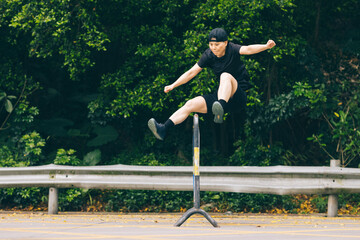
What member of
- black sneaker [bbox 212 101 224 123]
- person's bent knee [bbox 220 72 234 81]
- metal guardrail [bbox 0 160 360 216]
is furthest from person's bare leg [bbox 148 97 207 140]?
metal guardrail [bbox 0 160 360 216]

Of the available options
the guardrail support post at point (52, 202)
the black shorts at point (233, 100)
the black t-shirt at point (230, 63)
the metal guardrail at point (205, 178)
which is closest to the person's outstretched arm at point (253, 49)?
the black t-shirt at point (230, 63)

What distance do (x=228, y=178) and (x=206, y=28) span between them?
4.60 m

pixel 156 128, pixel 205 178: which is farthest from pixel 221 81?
pixel 205 178

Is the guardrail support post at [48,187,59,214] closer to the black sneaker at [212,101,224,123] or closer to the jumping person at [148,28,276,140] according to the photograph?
the jumping person at [148,28,276,140]

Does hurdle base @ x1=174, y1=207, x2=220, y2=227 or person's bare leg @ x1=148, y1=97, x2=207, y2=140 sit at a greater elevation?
person's bare leg @ x1=148, y1=97, x2=207, y2=140

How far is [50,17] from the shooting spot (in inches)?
501

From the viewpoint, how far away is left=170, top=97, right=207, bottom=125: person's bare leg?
7.41 meters

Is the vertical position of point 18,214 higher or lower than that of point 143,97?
lower

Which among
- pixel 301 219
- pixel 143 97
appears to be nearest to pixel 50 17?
pixel 143 97

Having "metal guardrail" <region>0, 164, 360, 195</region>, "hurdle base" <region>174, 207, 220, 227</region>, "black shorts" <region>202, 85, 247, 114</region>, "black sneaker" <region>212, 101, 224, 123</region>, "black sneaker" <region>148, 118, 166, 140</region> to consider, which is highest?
"black shorts" <region>202, 85, 247, 114</region>

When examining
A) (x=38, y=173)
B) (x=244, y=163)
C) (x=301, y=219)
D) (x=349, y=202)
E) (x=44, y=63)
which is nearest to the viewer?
(x=301, y=219)

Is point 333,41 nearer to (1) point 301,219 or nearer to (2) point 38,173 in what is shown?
(1) point 301,219

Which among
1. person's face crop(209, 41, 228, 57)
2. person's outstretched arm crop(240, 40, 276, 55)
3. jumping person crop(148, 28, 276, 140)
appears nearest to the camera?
person's outstretched arm crop(240, 40, 276, 55)

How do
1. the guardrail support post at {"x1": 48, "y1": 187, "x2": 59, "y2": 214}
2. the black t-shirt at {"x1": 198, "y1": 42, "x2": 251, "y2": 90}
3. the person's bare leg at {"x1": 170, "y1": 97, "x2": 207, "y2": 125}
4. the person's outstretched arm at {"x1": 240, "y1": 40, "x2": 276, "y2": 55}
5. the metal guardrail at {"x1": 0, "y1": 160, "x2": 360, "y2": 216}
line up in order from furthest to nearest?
the guardrail support post at {"x1": 48, "y1": 187, "x2": 59, "y2": 214} < the metal guardrail at {"x1": 0, "y1": 160, "x2": 360, "y2": 216} < the black t-shirt at {"x1": 198, "y1": 42, "x2": 251, "y2": 90} < the person's bare leg at {"x1": 170, "y1": 97, "x2": 207, "y2": 125} < the person's outstretched arm at {"x1": 240, "y1": 40, "x2": 276, "y2": 55}
